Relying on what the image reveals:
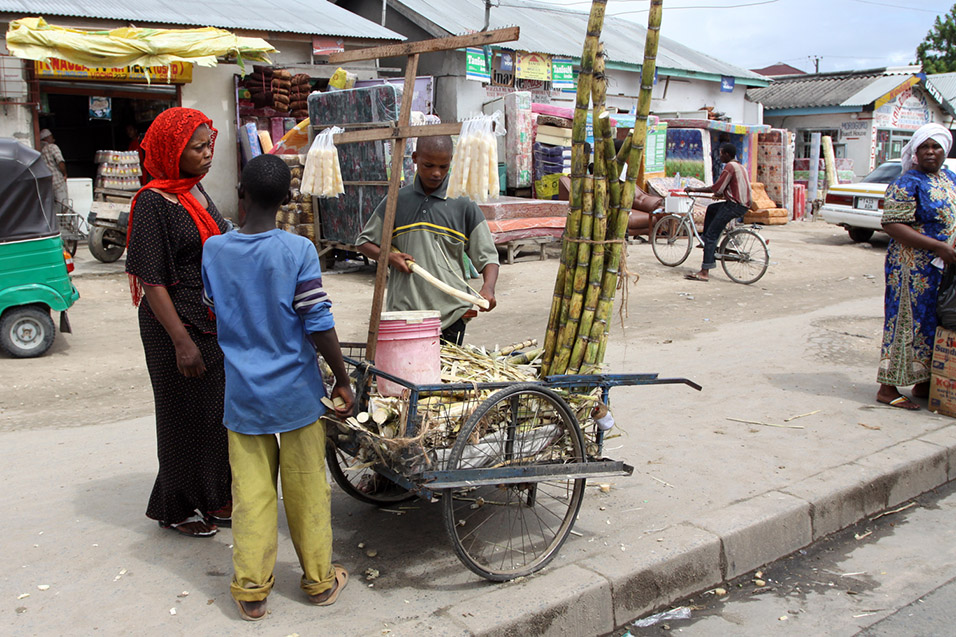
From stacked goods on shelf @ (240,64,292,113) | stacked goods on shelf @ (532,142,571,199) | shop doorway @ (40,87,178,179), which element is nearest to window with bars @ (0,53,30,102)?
shop doorway @ (40,87,178,179)

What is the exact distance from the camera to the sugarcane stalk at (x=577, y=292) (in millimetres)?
3746

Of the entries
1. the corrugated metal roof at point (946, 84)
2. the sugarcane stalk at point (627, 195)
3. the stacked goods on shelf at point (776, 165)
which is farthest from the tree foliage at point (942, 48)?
the sugarcane stalk at point (627, 195)

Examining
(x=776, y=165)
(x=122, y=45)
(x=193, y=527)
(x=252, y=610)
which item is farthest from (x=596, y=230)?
(x=776, y=165)

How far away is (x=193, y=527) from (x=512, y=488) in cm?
145

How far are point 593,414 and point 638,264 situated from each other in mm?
9501

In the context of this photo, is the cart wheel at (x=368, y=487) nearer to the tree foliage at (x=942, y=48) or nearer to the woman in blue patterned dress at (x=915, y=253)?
the woman in blue patterned dress at (x=915, y=253)

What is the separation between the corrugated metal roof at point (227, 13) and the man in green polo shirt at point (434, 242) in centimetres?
946

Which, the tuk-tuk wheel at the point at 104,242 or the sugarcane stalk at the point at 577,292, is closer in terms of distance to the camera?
the sugarcane stalk at the point at 577,292

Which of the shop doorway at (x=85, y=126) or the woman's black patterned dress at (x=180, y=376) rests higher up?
the shop doorway at (x=85, y=126)

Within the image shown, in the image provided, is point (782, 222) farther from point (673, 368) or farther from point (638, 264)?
point (673, 368)

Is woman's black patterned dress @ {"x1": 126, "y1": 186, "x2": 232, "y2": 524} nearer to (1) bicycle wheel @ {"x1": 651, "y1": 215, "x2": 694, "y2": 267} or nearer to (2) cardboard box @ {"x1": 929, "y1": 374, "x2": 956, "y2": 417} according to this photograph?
(2) cardboard box @ {"x1": 929, "y1": 374, "x2": 956, "y2": 417}

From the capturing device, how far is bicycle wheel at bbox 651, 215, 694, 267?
12776mm

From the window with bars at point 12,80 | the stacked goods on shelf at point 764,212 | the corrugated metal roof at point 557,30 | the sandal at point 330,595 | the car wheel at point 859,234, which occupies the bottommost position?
the sandal at point 330,595

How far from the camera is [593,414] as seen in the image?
3576 millimetres
